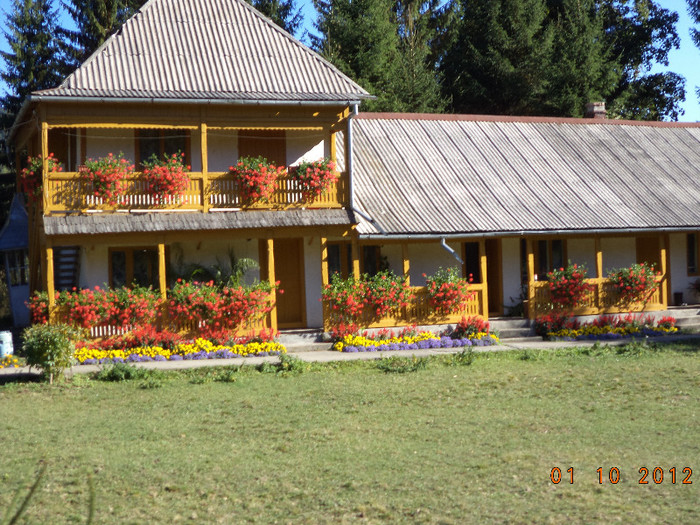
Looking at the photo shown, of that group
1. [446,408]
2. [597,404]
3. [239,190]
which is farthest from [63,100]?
[597,404]

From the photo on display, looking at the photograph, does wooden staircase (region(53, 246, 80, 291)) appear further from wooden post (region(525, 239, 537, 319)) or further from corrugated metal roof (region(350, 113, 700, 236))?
wooden post (region(525, 239, 537, 319))

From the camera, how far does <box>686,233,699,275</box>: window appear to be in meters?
24.1

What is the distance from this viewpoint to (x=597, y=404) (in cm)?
1202

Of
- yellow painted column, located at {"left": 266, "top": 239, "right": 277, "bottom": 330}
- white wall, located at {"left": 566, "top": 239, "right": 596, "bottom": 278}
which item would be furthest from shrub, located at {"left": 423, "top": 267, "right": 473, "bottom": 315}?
white wall, located at {"left": 566, "top": 239, "right": 596, "bottom": 278}

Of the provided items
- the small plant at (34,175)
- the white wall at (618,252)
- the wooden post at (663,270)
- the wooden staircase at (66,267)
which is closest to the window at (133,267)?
the wooden staircase at (66,267)

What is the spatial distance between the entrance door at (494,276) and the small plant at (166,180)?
808 cm

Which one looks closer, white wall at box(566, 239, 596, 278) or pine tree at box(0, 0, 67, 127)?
white wall at box(566, 239, 596, 278)

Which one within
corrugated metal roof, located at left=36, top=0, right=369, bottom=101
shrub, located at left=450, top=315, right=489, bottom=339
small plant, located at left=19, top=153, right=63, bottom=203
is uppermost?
corrugated metal roof, located at left=36, top=0, right=369, bottom=101

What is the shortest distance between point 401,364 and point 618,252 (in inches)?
392

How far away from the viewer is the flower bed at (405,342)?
18.0 meters

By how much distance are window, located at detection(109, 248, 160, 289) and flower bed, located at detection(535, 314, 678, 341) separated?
9007 millimetres

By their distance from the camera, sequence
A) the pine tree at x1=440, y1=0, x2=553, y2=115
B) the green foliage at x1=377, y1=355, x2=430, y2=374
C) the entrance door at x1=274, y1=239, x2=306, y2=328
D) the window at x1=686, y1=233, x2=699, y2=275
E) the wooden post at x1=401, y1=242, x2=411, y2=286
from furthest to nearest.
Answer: the pine tree at x1=440, y1=0, x2=553, y2=115 < the window at x1=686, y1=233, x2=699, y2=275 < the entrance door at x1=274, y1=239, x2=306, y2=328 < the wooden post at x1=401, y1=242, x2=411, y2=286 < the green foliage at x1=377, y1=355, x2=430, y2=374

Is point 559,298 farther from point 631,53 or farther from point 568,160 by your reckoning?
point 631,53

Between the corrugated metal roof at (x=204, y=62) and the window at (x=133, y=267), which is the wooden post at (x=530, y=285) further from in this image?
the window at (x=133, y=267)
